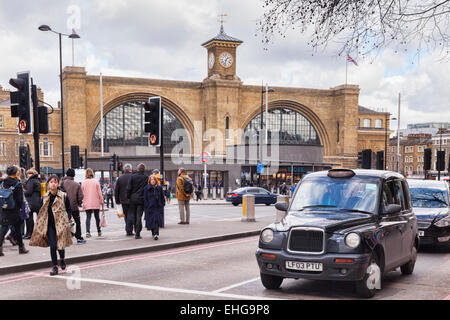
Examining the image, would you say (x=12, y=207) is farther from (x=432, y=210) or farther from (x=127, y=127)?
(x=127, y=127)

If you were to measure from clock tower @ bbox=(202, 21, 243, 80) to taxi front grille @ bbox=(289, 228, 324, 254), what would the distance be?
64.6 meters

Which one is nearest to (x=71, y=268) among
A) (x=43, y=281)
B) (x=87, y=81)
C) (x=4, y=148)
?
(x=43, y=281)

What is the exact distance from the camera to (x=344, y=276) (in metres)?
7.20

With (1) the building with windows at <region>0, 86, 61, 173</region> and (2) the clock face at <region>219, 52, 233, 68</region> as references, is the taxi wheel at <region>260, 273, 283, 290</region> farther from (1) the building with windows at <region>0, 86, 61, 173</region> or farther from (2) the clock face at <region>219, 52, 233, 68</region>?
(2) the clock face at <region>219, 52, 233, 68</region>

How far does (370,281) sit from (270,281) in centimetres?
143

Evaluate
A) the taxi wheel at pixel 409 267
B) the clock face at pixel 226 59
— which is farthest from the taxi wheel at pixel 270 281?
the clock face at pixel 226 59

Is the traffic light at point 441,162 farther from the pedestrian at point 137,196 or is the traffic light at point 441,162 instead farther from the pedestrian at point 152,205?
the pedestrian at point 137,196

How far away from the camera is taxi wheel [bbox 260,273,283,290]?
7.89 metres

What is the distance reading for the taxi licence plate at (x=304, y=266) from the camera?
730 cm

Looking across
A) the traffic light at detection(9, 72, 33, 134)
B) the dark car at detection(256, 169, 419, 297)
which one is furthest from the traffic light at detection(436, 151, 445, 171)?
the traffic light at detection(9, 72, 33, 134)

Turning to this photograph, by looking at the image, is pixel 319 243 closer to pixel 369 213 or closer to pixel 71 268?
pixel 369 213

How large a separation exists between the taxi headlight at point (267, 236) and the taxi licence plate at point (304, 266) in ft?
1.49

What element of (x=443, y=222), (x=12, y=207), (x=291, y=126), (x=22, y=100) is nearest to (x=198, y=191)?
(x=22, y=100)
